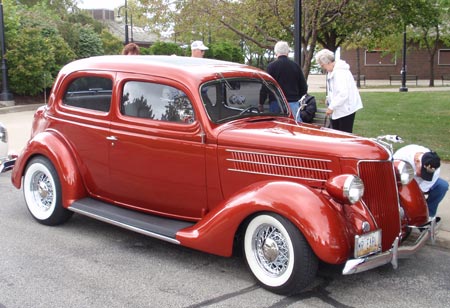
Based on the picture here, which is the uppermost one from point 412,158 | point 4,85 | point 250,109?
point 4,85

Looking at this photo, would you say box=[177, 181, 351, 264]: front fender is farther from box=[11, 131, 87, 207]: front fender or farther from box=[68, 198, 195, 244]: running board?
box=[11, 131, 87, 207]: front fender

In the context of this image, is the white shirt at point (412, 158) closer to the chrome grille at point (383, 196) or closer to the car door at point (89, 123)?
the chrome grille at point (383, 196)

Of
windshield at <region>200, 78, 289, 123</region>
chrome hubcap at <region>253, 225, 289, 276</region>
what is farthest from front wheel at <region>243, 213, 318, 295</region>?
windshield at <region>200, 78, 289, 123</region>

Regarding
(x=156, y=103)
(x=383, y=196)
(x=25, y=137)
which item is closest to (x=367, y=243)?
(x=383, y=196)

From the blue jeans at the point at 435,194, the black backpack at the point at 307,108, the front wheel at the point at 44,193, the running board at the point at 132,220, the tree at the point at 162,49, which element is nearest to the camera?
the running board at the point at 132,220

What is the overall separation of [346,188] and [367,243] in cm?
47

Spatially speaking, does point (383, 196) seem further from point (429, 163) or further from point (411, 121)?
point (411, 121)

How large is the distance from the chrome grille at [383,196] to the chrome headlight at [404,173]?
27cm

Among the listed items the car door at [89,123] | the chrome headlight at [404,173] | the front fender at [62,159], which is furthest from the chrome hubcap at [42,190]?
the chrome headlight at [404,173]

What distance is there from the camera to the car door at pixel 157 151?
4.89 metres

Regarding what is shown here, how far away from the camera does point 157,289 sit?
4.29m

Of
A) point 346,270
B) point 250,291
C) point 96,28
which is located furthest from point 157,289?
point 96,28

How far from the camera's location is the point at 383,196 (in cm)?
432

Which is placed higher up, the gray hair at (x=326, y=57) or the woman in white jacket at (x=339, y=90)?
the gray hair at (x=326, y=57)
